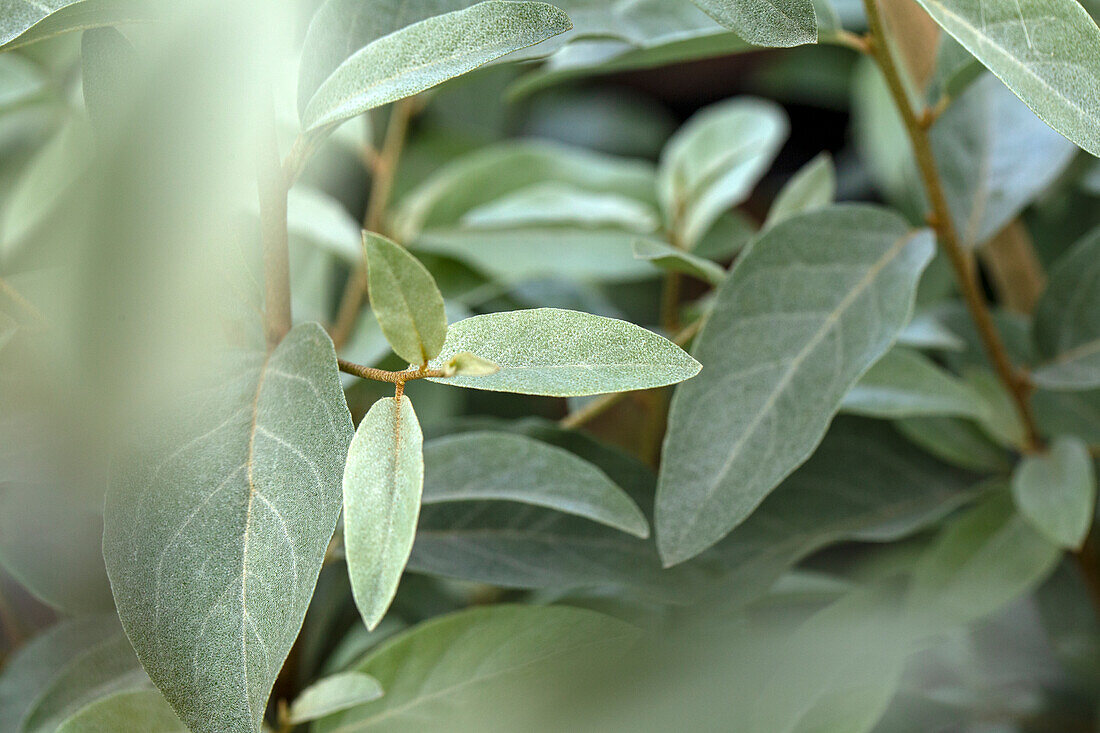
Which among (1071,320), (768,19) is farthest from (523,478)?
(1071,320)

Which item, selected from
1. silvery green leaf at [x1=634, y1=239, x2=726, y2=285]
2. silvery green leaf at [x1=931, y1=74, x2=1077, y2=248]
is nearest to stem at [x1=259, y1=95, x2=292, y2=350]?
silvery green leaf at [x1=634, y1=239, x2=726, y2=285]

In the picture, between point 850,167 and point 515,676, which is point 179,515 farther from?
point 850,167

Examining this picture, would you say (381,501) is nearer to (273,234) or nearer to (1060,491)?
(273,234)

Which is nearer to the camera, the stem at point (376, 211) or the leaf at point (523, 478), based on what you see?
the leaf at point (523, 478)

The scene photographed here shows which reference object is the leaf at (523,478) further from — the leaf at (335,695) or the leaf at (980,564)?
the leaf at (980,564)

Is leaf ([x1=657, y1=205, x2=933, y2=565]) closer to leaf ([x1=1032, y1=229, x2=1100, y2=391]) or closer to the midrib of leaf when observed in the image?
the midrib of leaf

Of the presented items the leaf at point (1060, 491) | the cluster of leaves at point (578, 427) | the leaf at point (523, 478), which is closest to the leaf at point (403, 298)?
the cluster of leaves at point (578, 427)
